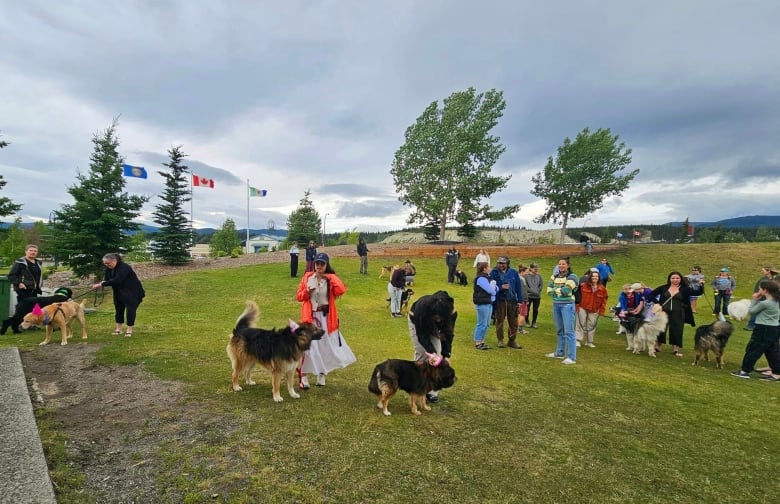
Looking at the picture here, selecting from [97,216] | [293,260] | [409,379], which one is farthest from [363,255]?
[409,379]

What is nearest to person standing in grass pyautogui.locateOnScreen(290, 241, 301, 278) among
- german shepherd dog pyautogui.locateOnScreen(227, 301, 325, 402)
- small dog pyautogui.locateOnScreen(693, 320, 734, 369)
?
german shepherd dog pyautogui.locateOnScreen(227, 301, 325, 402)

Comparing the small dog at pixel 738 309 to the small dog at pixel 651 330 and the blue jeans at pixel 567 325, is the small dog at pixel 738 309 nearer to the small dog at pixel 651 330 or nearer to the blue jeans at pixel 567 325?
the small dog at pixel 651 330

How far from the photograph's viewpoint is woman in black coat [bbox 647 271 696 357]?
847cm

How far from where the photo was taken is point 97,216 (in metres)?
18.1

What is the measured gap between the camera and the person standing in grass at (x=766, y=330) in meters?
6.64

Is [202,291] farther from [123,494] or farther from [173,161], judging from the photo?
[123,494]

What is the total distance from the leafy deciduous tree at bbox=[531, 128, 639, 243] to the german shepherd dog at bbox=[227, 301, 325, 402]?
1420 inches

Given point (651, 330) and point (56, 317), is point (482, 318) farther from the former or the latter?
point (56, 317)

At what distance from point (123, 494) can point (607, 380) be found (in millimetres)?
7164

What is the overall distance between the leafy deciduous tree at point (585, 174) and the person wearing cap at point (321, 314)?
35.4m

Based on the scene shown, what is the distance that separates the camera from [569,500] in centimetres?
321

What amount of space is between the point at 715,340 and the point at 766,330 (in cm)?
117

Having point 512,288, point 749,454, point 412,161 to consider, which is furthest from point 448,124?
point 749,454

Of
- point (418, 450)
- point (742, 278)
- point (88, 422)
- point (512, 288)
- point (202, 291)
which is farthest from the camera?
point (742, 278)
